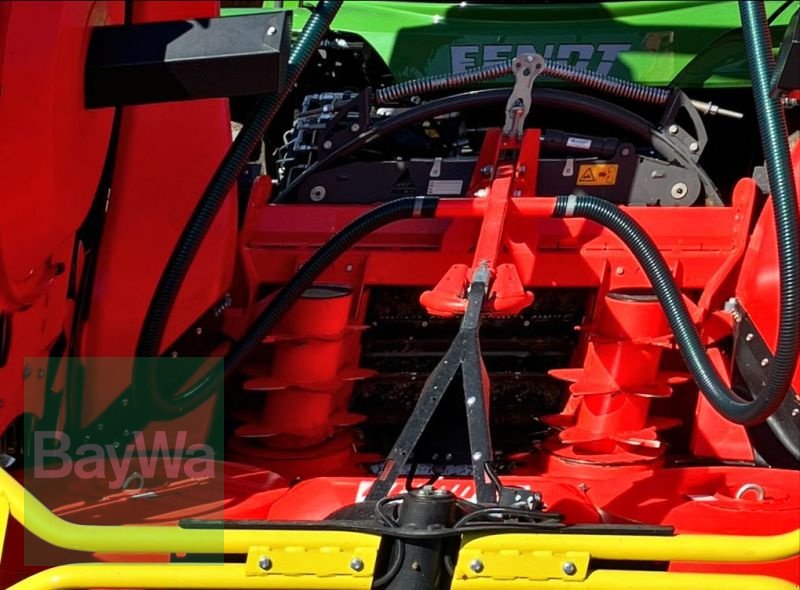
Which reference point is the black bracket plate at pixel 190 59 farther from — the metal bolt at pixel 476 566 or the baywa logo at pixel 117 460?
the metal bolt at pixel 476 566

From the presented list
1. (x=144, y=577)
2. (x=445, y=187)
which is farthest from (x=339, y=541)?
(x=445, y=187)

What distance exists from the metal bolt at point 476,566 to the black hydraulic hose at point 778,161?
72 centimetres

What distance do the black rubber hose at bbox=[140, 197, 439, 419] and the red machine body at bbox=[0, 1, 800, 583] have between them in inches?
4.4

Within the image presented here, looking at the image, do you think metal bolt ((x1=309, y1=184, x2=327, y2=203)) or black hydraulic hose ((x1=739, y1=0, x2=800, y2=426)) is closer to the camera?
black hydraulic hose ((x1=739, y1=0, x2=800, y2=426))

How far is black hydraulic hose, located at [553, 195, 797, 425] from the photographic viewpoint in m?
2.20

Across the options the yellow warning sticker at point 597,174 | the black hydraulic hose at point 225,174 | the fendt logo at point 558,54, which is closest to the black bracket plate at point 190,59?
the black hydraulic hose at point 225,174

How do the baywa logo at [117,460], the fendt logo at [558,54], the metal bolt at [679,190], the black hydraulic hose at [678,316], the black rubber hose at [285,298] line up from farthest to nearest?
the fendt logo at [558,54], the metal bolt at [679,190], the black rubber hose at [285,298], the baywa logo at [117,460], the black hydraulic hose at [678,316]

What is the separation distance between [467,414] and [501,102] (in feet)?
4.89

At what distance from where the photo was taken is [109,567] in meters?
1.76

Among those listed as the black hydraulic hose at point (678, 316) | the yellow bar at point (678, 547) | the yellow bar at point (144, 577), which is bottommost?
the yellow bar at point (144, 577)

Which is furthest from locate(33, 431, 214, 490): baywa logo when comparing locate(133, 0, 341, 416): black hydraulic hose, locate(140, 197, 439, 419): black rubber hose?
locate(133, 0, 341, 416): black hydraulic hose

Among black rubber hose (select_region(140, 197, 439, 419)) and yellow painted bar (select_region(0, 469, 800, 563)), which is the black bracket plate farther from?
yellow painted bar (select_region(0, 469, 800, 563))

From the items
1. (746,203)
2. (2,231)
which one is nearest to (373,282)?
(746,203)

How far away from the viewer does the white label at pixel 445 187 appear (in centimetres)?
326
